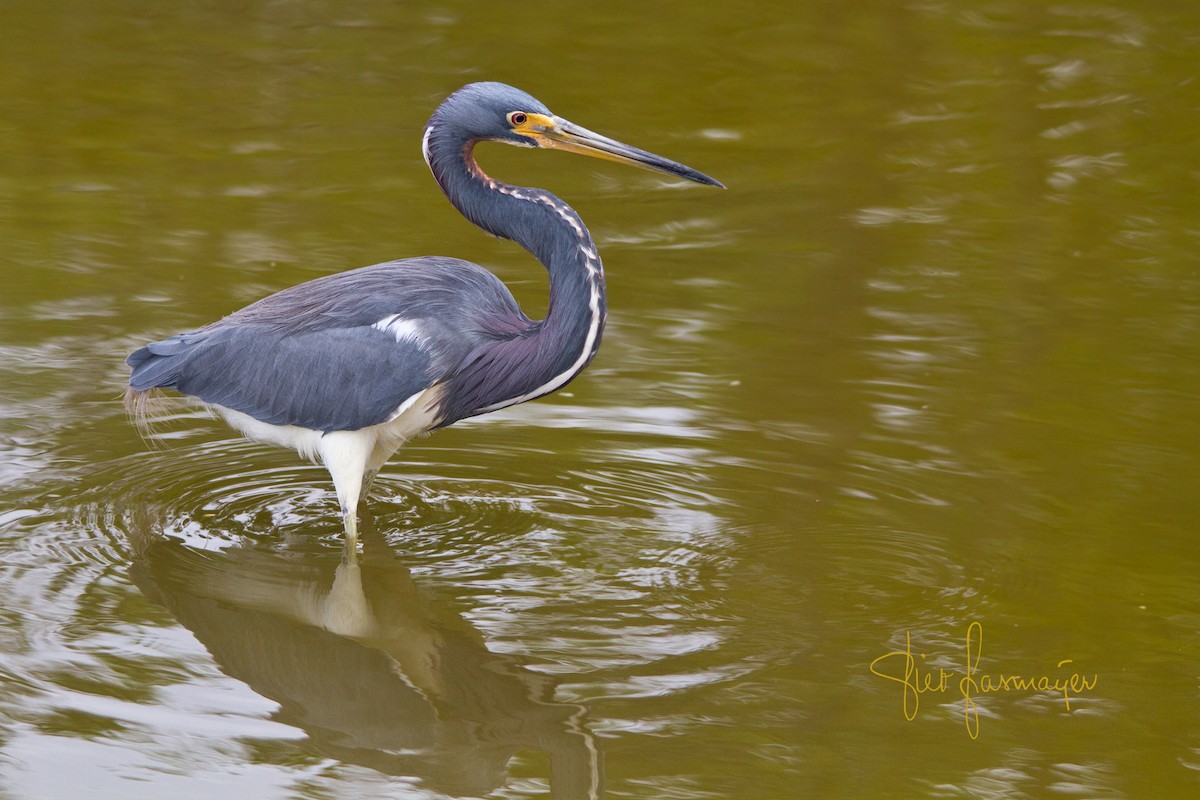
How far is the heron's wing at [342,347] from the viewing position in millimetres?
6070

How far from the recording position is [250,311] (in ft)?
21.5

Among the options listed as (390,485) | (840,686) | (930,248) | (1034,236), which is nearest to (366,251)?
(390,485)

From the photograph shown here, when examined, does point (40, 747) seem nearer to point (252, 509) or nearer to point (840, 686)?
point (252, 509)

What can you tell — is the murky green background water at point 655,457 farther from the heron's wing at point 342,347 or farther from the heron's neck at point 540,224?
the heron's neck at point 540,224

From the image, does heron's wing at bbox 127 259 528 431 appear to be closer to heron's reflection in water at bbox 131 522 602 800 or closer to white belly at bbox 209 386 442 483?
white belly at bbox 209 386 442 483

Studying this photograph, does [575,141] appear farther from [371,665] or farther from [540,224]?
[371,665]

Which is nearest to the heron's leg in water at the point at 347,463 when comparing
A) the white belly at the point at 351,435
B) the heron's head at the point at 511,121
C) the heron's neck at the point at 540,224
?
the white belly at the point at 351,435

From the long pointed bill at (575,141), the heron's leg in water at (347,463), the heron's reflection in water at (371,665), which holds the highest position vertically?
the long pointed bill at (575,141)

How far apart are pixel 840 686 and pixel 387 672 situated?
4.94 ft
